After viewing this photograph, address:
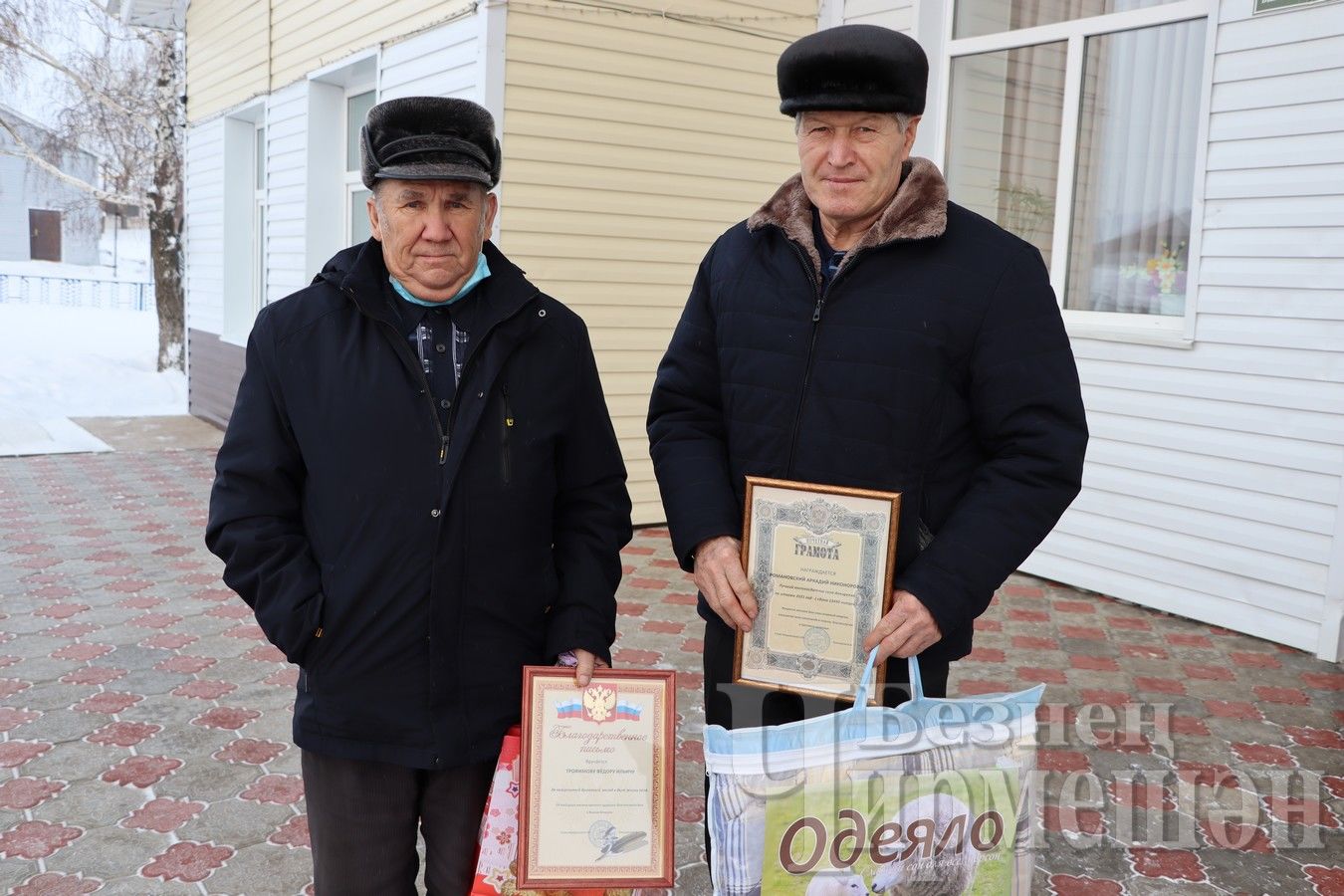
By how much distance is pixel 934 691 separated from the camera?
201cm

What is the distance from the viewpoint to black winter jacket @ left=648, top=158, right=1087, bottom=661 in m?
1.81

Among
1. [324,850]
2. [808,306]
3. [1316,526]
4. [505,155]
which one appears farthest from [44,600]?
[1316,526]

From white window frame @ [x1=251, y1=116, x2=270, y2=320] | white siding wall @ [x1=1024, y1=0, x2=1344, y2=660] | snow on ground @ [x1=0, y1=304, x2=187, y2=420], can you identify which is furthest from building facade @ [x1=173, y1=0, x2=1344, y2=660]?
snow on ground @ [x1=0, y1=304, x2=187, y2=420]

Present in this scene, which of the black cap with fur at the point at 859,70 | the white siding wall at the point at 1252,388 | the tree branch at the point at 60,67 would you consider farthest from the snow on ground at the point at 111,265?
the black cap with fur at the point at 859,70

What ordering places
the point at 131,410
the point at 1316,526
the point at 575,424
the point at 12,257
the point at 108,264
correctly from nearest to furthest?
the point at 575,424 < the point at 1316,526 < the point at 131,410 < the point at 12,257 < the point at 108,264

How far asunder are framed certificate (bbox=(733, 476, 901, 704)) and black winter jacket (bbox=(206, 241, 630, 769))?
315mm

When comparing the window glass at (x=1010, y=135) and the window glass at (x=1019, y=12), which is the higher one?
the window glass at (x=1019, y=12)

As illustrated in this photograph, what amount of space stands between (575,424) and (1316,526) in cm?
430

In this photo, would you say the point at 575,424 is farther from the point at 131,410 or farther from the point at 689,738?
the point at 131,410

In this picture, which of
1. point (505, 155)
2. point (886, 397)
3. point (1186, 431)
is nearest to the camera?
point (886, 397)

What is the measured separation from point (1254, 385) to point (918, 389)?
404cm

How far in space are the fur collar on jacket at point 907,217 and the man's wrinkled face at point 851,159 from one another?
4cm

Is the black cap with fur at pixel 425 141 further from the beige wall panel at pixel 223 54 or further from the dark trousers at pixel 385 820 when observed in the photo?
the beige wall panel at pixel 223 54

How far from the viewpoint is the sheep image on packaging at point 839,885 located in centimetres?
165
